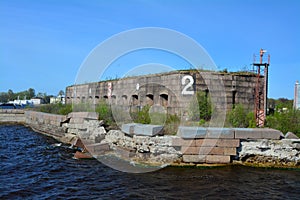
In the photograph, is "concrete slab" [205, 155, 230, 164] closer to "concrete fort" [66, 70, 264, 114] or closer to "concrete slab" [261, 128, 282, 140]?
"concrete slab" [261, 128, 282, 140]

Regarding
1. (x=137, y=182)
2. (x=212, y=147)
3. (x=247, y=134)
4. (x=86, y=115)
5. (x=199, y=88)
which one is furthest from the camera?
(x=86, y=115)

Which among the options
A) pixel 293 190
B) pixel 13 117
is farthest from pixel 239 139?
pixel 13 117

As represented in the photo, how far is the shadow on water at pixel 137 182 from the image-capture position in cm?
718

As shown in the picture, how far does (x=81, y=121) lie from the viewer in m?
15.4

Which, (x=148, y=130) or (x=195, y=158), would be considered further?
(x=148, y=130)

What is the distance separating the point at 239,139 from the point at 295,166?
2222 millimetres

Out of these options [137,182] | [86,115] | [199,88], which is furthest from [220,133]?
[86,115]

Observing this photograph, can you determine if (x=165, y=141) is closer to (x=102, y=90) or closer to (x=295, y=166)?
(x=295, y=166)

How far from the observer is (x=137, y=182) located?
815 cm

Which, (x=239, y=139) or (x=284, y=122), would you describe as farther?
(x=284, y=122)

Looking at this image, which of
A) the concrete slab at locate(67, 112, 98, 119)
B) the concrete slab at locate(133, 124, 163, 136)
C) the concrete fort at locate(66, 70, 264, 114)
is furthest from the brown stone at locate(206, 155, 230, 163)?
the concrete slab at locate(67, 112, 98, 119)

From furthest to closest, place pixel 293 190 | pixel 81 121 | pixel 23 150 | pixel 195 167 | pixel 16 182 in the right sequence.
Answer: pixel 81 121 < pixel 23 150 < pixel 195 167 < pixel 16 182 < pixel 293 190

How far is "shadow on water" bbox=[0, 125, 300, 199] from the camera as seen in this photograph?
7177 millimetres

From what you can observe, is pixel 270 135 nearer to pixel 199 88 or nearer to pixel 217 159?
pixel 217 159
